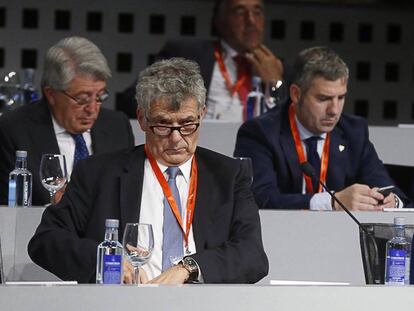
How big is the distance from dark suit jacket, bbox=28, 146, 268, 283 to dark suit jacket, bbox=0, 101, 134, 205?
101cm

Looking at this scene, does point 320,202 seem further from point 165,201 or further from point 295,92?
point 165,201

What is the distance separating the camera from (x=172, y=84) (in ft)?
13.0

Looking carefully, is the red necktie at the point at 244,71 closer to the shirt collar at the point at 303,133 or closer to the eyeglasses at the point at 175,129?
the shirt collar at the point at 303,133

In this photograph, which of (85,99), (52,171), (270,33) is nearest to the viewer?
(52,171)

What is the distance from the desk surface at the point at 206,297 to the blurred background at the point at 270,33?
4.69m

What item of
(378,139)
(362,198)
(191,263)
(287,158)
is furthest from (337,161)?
(191,263)

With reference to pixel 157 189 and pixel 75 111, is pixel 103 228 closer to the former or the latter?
pixel 157 189

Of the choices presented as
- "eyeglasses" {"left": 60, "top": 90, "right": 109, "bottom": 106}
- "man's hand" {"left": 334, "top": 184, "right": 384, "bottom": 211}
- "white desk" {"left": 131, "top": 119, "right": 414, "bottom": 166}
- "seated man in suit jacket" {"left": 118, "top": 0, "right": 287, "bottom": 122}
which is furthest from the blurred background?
"man's hand" {"left": 334, "top": 184, "right": 384, "bottom": 211}

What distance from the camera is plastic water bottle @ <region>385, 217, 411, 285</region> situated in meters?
3.82

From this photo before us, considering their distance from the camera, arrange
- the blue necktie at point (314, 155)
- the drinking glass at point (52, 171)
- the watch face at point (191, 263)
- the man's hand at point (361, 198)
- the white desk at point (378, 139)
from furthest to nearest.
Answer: the white desk at point (378, 139), the blue necktie at point (314, 155), the man's hand at point (361, 198), the drinking glass at point (52, 171), the watch face at point (191, 263)

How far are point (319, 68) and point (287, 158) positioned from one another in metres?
0.40

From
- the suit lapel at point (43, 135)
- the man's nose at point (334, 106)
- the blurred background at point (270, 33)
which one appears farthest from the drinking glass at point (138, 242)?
the blurred background at point (270, 33)

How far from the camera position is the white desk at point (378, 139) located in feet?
19.7

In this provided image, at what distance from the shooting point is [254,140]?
5.53 m
